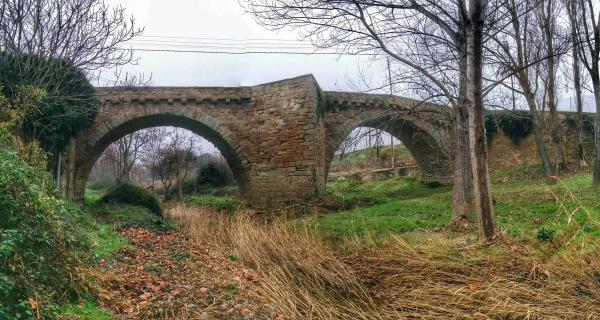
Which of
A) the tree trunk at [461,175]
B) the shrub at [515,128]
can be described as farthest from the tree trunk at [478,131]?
the shrub at [515,128]

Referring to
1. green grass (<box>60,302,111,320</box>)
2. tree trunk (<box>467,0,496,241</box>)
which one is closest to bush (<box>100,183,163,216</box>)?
green grass (<box>60,302,111,320</box>)

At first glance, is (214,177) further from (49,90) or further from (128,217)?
(49,90)

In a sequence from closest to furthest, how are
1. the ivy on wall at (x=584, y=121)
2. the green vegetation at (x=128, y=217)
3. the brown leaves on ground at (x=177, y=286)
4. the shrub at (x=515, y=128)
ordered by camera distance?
the brown leaves on ground at (x=177, y=286), the green vegetation at (x=128, y=217), the shrub at (x=515, y=128), the ivy on wall at (x=584, y=121)

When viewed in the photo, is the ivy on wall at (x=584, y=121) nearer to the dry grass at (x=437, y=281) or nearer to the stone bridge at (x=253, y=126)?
the stone bridge at (x=253, y=126)

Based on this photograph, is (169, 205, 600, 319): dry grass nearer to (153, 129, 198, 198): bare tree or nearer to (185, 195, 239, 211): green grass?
(185, 195, 239, 211): green grass

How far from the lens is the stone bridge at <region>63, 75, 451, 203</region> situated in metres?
15.3

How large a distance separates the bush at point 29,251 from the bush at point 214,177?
21.8 meters

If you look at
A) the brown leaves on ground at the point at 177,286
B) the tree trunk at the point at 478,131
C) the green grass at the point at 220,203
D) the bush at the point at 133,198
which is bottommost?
the green grass at the point at 220,203

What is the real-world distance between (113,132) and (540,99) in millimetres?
15408

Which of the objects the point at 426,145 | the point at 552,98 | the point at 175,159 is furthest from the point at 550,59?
the point at 175,159

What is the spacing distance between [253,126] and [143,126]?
424cm

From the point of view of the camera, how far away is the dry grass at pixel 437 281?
3771 mm

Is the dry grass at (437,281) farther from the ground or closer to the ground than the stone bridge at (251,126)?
closer to the ground

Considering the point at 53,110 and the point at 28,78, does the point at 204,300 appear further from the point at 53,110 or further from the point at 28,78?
the point at 53,110
